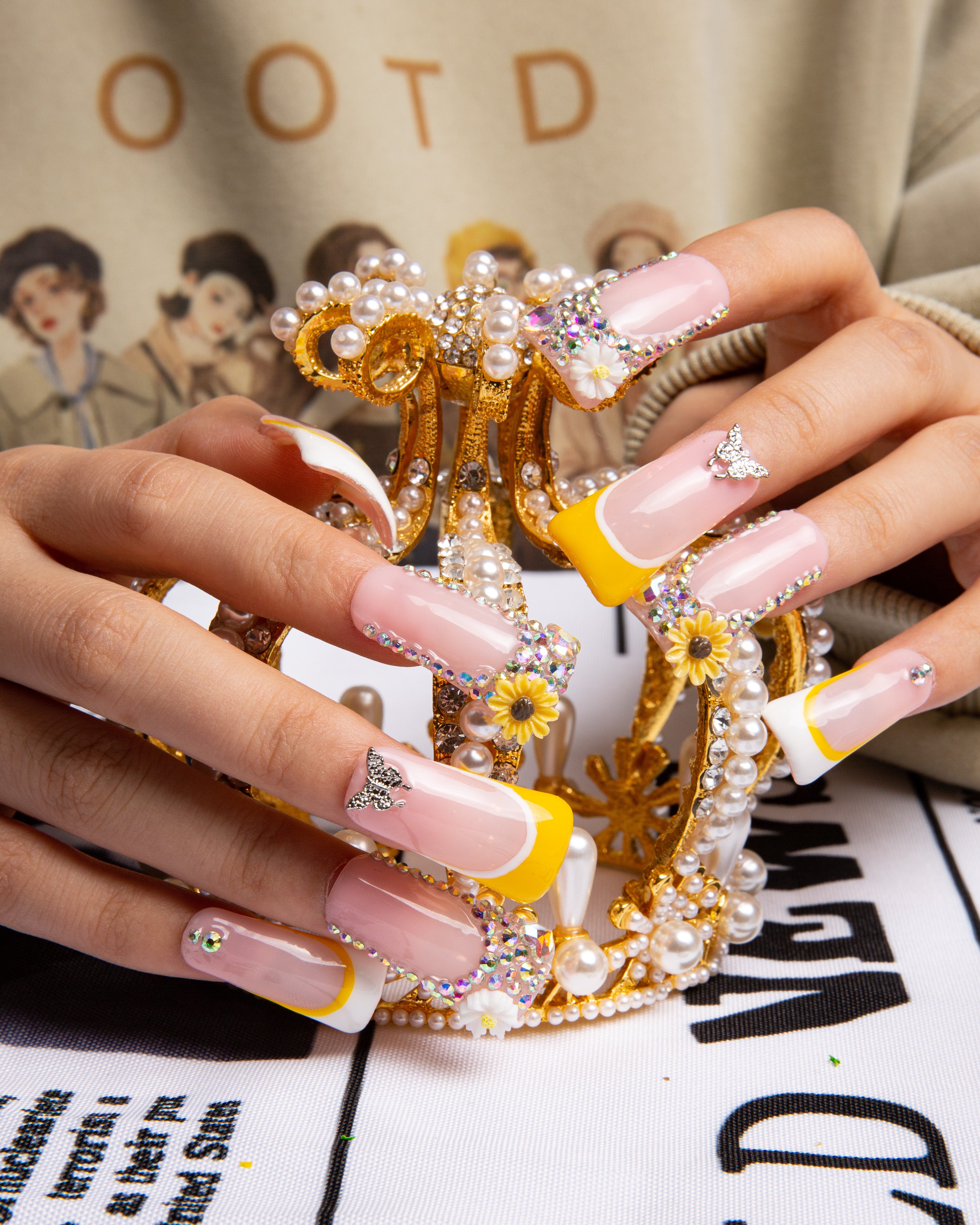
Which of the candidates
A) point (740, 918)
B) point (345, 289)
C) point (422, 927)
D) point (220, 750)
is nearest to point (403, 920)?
point (422, 927)

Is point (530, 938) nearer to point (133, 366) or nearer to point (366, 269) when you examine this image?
point (366, 269)

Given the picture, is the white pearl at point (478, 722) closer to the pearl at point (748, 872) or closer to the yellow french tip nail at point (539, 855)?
the yellow french tip nail at point (539, 855)

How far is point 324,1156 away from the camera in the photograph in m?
0.45

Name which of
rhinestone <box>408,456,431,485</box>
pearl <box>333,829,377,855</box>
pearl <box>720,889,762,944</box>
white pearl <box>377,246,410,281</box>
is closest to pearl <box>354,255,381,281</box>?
white pearl <box>377,246,410,281</box>

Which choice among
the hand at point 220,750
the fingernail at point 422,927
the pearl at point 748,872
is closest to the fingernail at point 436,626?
the hand at point 220,750

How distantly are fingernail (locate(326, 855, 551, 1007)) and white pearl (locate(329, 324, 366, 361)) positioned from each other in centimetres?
26

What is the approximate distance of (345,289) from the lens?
1.67 ft

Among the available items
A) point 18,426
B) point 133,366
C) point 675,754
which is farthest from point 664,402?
point 18,426

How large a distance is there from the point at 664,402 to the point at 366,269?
1.27 feet

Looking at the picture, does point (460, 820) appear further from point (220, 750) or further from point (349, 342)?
point (349, 342)

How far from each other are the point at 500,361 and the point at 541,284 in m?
0.05

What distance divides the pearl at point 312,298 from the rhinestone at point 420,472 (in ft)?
0.33

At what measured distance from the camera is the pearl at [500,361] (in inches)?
19.8

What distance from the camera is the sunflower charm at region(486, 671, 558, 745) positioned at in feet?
1.48
